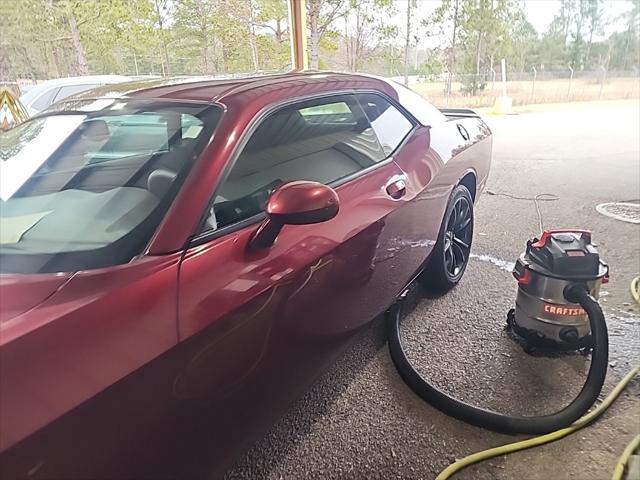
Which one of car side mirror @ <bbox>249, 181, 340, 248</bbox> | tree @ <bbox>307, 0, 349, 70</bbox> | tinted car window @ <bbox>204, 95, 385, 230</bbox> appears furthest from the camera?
tree @ <bbox>307, 0, 349, 70</bbox>

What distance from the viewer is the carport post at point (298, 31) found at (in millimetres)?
5637

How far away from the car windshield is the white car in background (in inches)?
138

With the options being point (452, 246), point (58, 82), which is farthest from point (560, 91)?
point (58, 82)

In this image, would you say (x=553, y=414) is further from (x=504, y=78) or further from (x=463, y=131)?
(x=504, y=78)

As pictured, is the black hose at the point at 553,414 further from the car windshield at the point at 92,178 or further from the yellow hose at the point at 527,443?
the car windshield at the point at 92,178

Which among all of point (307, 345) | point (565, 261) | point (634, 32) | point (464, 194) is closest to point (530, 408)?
point (565, 261)

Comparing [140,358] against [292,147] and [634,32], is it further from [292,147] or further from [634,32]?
[634,32]

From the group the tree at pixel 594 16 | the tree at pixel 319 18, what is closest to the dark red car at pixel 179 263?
the tree at pixel 319 18

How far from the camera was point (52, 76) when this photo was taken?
4961 mm

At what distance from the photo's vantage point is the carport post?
222 inches

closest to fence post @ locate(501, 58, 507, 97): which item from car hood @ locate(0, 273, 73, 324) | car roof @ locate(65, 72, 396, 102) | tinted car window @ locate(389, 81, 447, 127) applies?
tinted car window @ locate(389, 81, 447, 127)

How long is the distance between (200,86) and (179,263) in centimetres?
77

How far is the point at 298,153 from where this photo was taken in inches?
70.1

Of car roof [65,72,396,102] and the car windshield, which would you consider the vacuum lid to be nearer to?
car roof [65,72,396,102]
